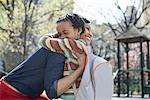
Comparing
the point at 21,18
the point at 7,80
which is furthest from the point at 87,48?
the point at 21,18

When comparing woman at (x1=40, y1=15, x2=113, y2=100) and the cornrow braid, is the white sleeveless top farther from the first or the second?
the cornrow braid

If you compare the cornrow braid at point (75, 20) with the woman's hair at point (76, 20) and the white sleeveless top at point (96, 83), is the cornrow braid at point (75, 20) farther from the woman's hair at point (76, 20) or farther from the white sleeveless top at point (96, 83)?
the white sleeveless top at point (96, 83)

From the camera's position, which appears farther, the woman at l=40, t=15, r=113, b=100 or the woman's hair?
the woman's hair

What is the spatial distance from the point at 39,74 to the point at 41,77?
0.06ft

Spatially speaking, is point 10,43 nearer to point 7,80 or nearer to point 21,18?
point 21,18

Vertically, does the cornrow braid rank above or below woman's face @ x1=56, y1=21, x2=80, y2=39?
above

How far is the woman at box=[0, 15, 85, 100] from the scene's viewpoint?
1.59 meters

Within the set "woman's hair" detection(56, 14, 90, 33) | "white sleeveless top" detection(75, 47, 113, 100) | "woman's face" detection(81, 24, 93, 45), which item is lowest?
"white sleeveless top" detection(75, 47, 113, 100)

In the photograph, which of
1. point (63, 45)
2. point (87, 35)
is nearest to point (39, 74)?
point (63, 45)

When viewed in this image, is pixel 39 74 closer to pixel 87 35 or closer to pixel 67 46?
pixel 67 46

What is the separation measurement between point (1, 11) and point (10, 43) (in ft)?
5.02

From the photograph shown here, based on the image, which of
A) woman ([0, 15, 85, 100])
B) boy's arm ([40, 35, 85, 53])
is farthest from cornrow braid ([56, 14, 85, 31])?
boy's arm ([40, 35, 85, 53])

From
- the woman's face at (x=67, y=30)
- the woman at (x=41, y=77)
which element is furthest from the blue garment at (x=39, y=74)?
the woman's face at (x=67, y=30)

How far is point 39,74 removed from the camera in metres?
1.68
